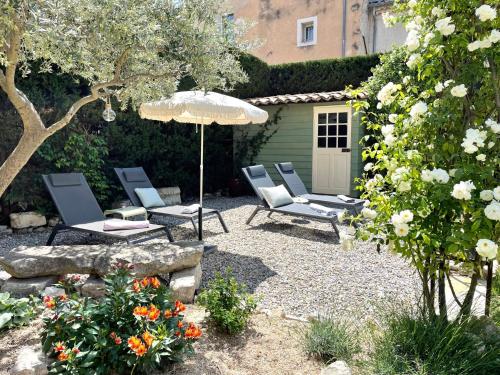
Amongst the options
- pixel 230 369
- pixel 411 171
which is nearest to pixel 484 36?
pixel 411 171

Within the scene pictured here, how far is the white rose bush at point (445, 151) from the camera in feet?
6.86

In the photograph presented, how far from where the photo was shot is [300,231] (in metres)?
6.46

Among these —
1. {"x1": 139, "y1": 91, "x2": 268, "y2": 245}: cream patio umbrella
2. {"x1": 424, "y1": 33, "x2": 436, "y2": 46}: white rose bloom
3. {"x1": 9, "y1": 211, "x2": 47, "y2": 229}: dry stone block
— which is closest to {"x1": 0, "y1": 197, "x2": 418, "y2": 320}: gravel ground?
{"x1": 9, "y1": 211, "x2": 47, "y2": 229}: dry stone block

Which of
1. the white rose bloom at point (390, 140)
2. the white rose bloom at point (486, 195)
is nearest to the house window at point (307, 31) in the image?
the white rose bloom at point (390, 140)

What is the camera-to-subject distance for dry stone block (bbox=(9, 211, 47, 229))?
6.36 metres

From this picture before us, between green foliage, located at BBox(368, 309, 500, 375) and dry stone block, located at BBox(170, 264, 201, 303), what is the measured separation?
1571 millimetres

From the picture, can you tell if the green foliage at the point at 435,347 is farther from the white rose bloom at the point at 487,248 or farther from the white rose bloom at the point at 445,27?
the white rose bloom at the point at 445,27

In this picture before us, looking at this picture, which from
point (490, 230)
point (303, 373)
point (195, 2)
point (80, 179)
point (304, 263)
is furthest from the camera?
point (80, 179)

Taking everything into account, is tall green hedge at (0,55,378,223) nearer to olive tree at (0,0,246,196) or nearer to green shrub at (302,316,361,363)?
olive tree at (0,0,246,196)

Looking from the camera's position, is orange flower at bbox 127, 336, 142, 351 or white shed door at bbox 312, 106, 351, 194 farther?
white shed door at bbox 312, 106, 351, 194

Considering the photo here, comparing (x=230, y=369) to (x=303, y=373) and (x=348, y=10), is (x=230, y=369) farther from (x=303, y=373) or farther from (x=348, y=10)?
(x=348, y=10)

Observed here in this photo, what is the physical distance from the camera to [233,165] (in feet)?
36.8

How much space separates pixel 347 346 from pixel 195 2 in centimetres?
373

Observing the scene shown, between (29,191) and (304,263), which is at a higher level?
(29,191)
